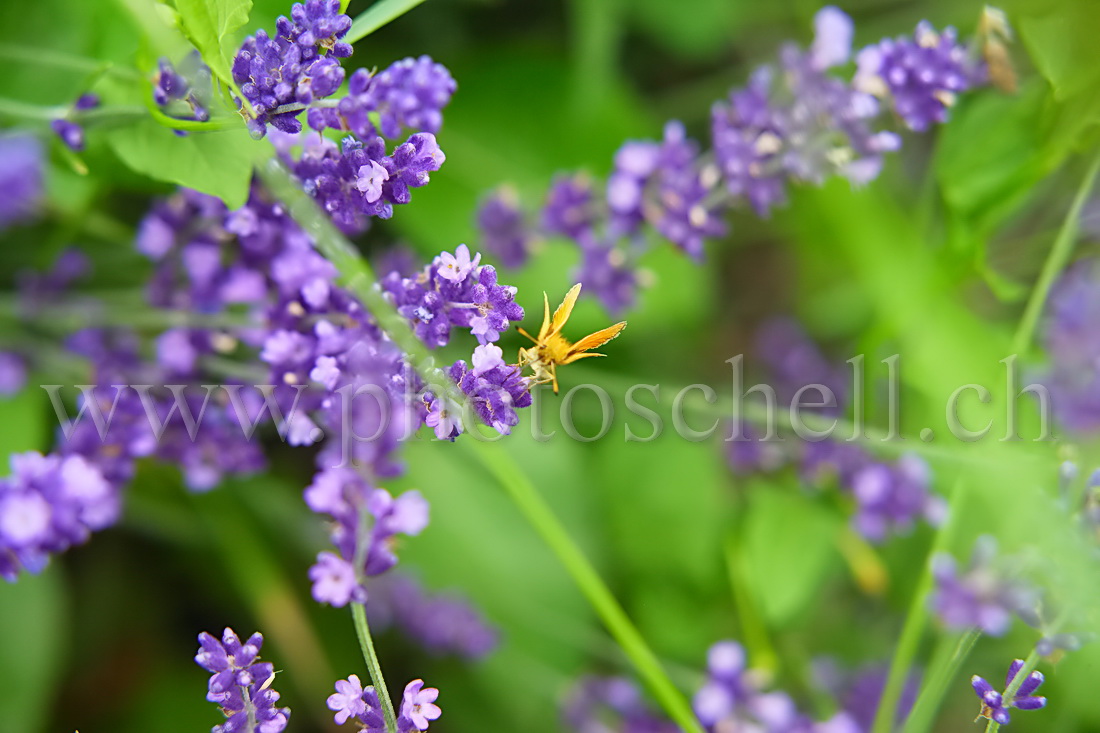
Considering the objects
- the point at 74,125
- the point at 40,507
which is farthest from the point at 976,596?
the point at 74,125

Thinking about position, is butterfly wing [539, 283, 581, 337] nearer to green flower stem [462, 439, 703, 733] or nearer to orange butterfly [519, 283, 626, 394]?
orange butterfly [519, 283, 626, 394]

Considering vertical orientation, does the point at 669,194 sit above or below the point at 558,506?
above

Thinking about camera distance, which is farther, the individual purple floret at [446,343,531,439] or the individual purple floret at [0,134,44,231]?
the individual purple floret at [0,134,44,231]

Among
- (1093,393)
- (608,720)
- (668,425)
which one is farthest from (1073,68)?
(608,720)

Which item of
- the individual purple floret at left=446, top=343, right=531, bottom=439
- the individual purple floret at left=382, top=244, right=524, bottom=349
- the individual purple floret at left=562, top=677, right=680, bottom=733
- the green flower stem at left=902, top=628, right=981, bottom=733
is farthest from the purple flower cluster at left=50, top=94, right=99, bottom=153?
the individual purple floret at left=562, top=677, right=680, bottom=733

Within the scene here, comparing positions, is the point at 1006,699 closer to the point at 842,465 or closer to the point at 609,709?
the point at 842,465

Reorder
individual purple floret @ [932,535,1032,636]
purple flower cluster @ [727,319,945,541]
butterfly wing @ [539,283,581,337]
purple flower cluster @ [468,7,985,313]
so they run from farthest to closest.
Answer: purple flower cluster @ [727,319,945,541] < purple flower cluster @ [468,7,985,313] < individual purple floret @ [932,535,1032,636] < butterfly wing @ [539,283,581,337]
